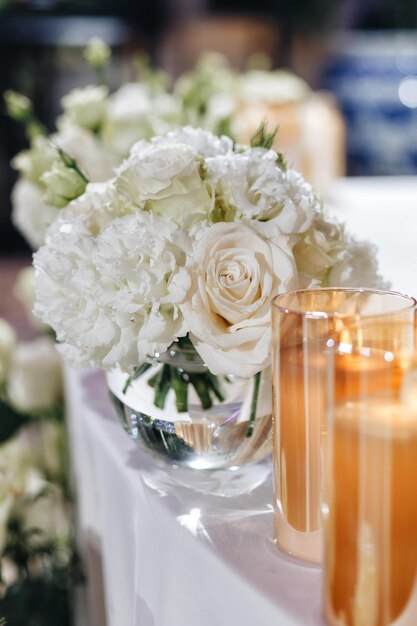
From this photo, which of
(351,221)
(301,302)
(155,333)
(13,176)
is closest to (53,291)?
(155,333)

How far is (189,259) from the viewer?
66cm

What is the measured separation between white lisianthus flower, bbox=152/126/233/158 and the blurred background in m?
4.57

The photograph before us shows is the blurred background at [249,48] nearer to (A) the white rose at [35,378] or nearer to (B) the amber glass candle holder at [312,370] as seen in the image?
(A) the white rose at [35,378]

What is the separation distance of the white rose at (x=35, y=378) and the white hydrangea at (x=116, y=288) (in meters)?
0.77

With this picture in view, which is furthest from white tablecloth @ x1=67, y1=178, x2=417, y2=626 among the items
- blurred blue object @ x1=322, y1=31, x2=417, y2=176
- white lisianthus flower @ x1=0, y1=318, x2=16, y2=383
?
blurred blue object @ x1=322, y1=31, x2=417, y2=176

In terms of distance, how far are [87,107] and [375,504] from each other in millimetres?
1055

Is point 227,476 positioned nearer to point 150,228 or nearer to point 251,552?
point 251,552

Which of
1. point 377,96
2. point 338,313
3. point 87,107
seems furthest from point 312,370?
point 377,96

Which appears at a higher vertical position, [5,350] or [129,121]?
[129,121]

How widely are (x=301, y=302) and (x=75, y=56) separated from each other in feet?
18.1

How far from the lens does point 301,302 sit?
652 millimetres

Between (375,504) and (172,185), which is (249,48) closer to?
(172,185)

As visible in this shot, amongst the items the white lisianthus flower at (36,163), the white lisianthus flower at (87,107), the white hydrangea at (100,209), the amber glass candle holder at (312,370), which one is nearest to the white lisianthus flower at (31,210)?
the white lisianthus flower at (36,163)

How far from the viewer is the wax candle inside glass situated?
499 mm
